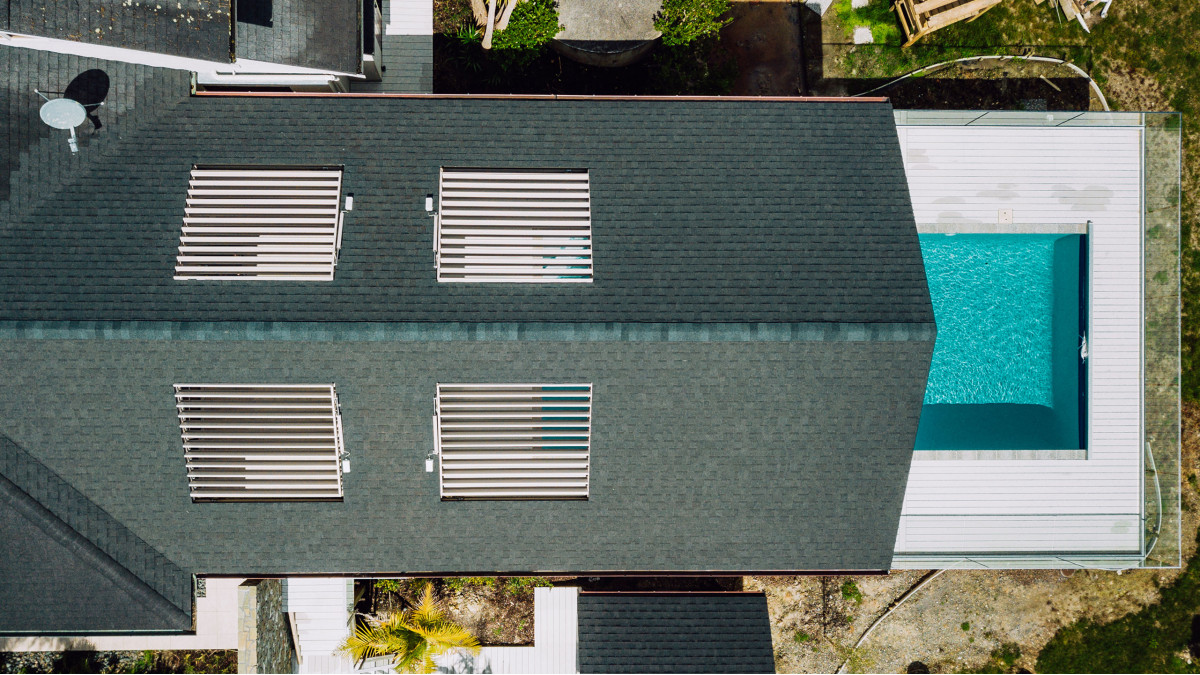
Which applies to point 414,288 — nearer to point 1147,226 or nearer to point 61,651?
point 61,651

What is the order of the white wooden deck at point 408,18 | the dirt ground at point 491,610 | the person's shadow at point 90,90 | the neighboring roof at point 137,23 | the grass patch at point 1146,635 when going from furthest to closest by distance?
the grass patch at point 1146,635, the dirt ground at point 491,610, the white wooden deck at point 408,18, the person's shadow at point 90,90, the neighboring roof at point 137,23

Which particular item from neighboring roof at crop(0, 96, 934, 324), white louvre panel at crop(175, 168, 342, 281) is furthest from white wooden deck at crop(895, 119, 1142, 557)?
white louvre panel at crop(175, 168, 342, 281)

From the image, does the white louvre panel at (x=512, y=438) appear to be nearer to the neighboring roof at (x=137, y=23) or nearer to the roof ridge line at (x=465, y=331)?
the roof ridge line at (x=465, y=331)

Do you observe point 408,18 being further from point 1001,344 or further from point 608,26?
point 1001,344

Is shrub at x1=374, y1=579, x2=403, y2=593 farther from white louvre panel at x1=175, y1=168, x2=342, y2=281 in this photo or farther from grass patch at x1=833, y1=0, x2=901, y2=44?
grass patch at x1=833, y1=0, x2=901, y2=44

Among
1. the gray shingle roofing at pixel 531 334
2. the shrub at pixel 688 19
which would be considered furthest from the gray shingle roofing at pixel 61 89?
the shrub at pixel 688 19

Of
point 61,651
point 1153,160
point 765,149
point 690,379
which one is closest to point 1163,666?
point 1153,160

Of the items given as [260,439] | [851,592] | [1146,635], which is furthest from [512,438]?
[1146,635]
